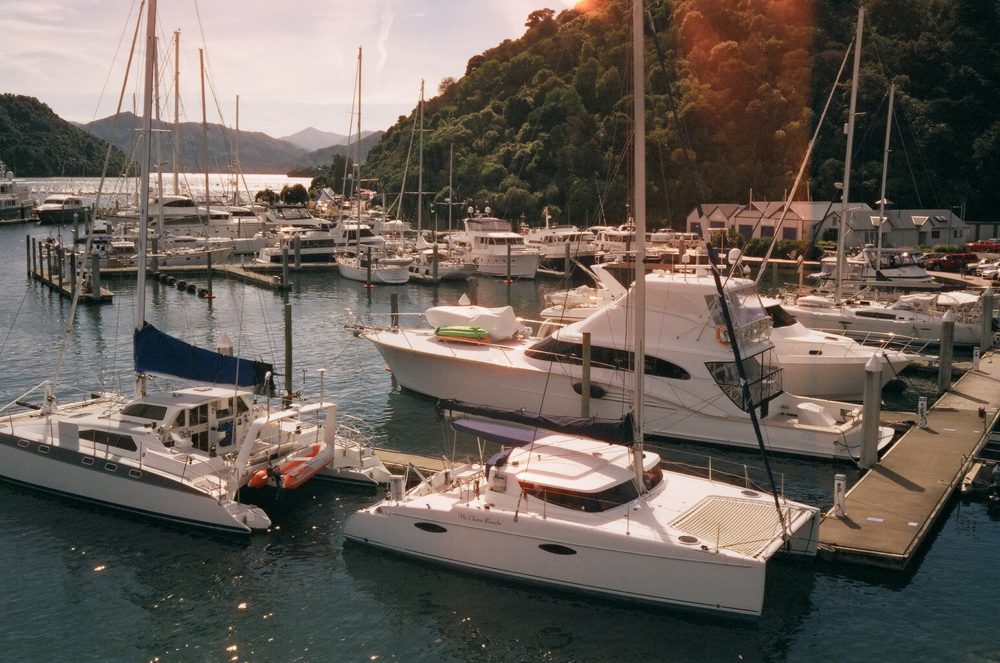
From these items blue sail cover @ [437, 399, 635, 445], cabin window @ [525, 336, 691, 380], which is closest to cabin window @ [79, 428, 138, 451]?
blue sail cover @ [437, 399, 635, 445]

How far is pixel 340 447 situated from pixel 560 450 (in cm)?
581

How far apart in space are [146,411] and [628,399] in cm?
1220

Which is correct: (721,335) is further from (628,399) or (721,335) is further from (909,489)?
(909,489)

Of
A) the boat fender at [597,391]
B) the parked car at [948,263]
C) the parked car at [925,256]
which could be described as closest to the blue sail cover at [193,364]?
the boat fender at [597,391]

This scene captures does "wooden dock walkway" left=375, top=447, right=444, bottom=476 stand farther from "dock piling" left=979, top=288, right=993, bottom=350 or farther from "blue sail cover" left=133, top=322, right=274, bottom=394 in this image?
"dock piling" left=979, top=288, right=993, bottom=350

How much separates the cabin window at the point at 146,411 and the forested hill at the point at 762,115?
58.8m

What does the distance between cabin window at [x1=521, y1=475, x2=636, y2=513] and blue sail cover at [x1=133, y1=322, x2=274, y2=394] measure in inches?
293

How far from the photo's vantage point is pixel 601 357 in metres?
24.9

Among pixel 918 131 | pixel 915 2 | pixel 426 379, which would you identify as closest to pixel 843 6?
pixel 915 2

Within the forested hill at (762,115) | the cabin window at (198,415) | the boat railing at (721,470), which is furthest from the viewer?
the forested hill at (762,115)

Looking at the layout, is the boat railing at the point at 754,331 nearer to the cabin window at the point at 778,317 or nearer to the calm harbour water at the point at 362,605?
the cabin window at the point at 778,317

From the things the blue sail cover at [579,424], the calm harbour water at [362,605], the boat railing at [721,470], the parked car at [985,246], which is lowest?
the calm harbour water at [362,605]

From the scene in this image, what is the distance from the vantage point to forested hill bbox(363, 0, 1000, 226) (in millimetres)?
80250

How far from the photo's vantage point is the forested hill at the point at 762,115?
80.2 m
